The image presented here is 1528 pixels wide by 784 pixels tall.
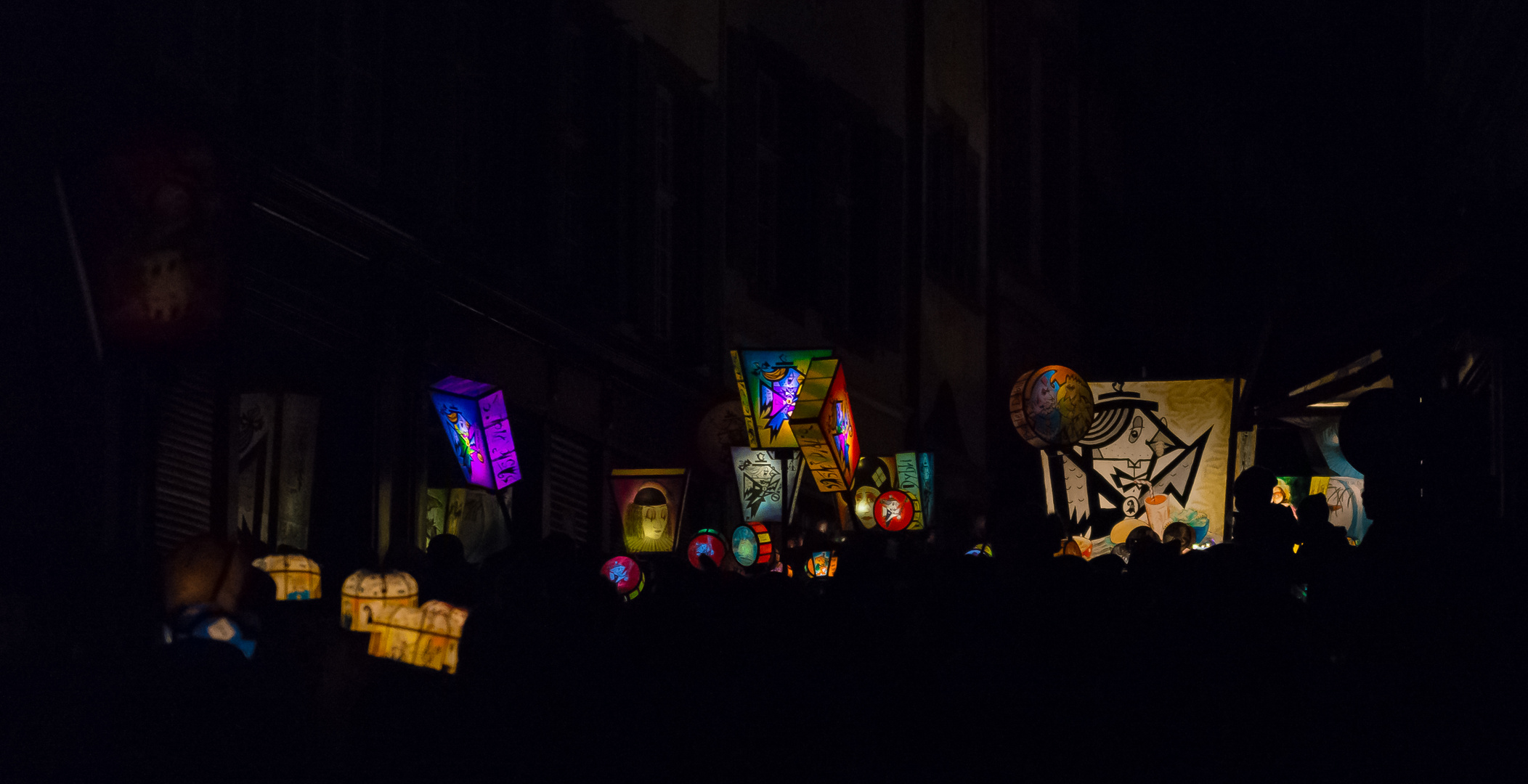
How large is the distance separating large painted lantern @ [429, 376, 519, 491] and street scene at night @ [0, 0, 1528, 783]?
1.3 inches

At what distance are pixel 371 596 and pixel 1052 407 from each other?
11.5 metres

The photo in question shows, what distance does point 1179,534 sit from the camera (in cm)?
1559

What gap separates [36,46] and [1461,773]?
344 inches

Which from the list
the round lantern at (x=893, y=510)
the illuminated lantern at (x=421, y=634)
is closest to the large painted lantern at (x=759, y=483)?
the round lantern at (x=893, y=510)

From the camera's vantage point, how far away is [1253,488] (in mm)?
9227

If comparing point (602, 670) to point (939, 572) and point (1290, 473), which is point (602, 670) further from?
point (1290, 473)

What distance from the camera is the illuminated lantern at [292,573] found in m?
9.74

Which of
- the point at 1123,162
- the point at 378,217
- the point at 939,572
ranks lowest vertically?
the point at 939,572

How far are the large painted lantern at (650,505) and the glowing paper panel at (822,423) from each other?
1.31 metres

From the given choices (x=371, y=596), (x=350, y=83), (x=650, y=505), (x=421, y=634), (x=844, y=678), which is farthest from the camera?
(x=650, y=505)

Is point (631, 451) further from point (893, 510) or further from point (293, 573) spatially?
point (293, 573)

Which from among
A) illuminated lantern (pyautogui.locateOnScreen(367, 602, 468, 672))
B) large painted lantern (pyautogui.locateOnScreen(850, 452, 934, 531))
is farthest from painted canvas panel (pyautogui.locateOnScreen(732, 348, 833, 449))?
illuminated lantern (pyautogui.locateOnScreen(367, 602, 468, 672))

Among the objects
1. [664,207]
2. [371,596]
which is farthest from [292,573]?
[664,207]

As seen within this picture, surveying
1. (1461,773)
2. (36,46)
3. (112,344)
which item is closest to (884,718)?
(1461,773)
